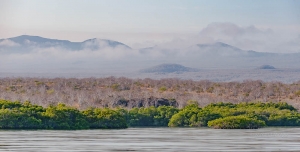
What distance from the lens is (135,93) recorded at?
128750 mm

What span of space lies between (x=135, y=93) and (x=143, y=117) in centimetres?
4804

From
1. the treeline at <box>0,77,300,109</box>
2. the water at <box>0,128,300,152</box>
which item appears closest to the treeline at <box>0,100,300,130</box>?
the water at <box>0,128,300,152</box>

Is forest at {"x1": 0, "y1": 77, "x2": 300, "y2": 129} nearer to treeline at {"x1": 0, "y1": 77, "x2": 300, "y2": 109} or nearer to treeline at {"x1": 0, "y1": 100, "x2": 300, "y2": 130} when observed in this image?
treeline at {"x1": 0, "y1": 100, "x2": 300, "y2": 130}

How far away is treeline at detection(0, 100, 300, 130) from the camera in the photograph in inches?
2657

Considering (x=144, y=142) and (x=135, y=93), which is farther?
(x=135, y=93)

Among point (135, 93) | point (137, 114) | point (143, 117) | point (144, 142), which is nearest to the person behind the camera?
point (144, 142)

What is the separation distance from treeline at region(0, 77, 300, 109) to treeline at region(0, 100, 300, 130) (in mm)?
17561

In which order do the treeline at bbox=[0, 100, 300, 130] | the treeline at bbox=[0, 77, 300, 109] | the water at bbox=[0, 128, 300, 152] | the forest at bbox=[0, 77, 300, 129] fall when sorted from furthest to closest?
1. the treeline at bbox=[0, 77, 300, 109]
2. the forest at bbox=[0, 77, 300, 129]
3. the treeline at bbox=[0, 100, 300, 130]
4. the water at bbox=[0, 128, 300, 152]

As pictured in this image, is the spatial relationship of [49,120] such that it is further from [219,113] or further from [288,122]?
[288,122]

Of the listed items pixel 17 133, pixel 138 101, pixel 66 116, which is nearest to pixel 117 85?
pixel 138 101

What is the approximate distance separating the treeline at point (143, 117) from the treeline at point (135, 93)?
17561 mm

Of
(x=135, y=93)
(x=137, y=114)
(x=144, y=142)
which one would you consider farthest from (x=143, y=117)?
(x=135, y=93)

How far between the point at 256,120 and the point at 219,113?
548 cm

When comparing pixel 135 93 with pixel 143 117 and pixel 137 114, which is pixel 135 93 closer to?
pixel 143 117
